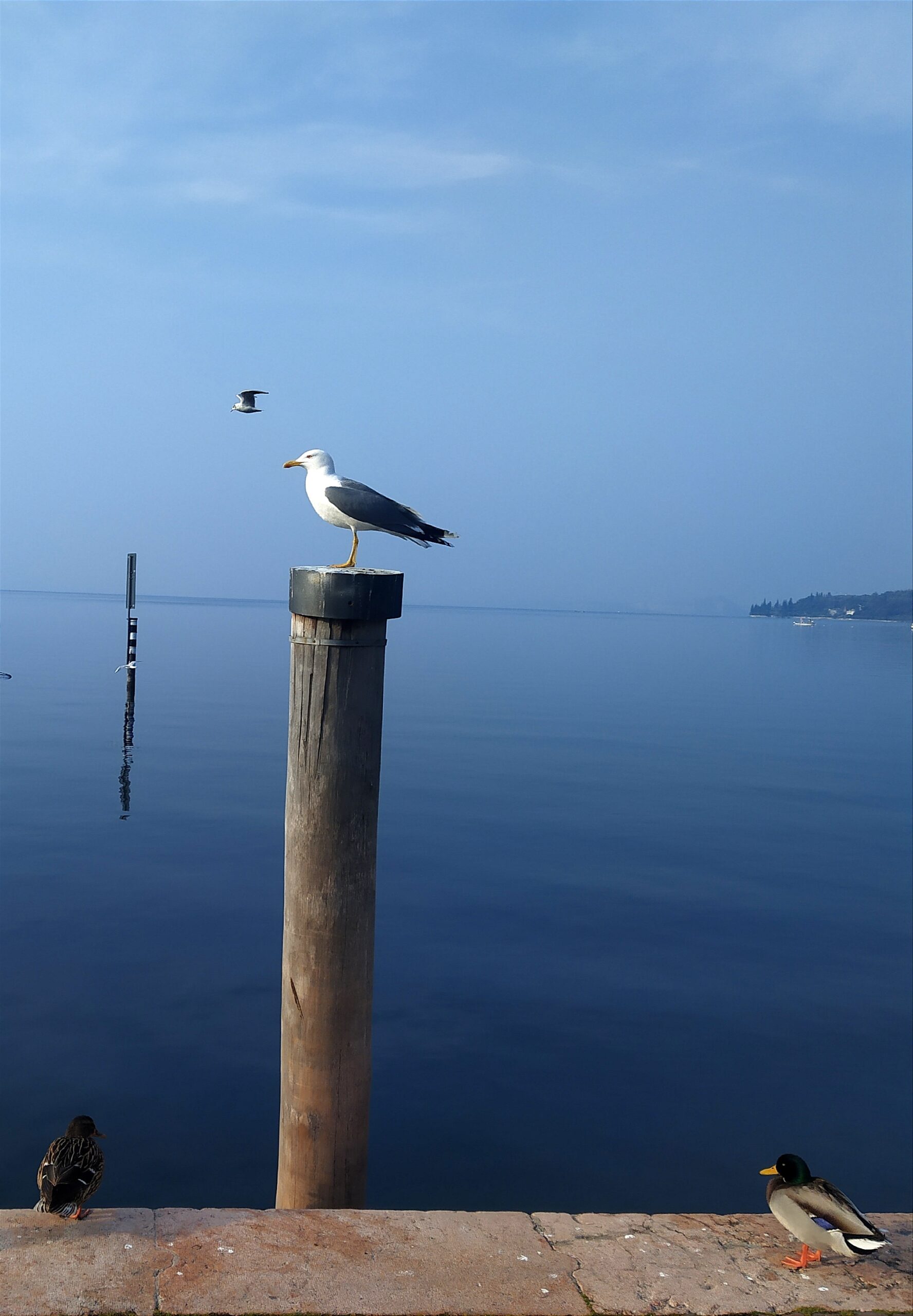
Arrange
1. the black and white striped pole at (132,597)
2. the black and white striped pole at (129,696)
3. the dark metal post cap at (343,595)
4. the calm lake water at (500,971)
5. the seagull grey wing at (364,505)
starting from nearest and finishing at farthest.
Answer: the dark metal post cap at (343,595) → the seagull grey wing at (364,505) → the calm lake water at (500,971) → the black and white striped pole at (129,696) → the black and white striped pole at (132,597)

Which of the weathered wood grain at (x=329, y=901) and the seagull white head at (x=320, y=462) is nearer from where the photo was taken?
the weathered wood grain at (x=329, y=901)

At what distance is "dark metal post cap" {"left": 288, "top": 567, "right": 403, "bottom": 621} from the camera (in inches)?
184

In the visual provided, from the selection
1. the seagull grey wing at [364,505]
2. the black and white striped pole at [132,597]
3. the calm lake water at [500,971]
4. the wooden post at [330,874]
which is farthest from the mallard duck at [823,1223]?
the black and white striped pole at [132,597]

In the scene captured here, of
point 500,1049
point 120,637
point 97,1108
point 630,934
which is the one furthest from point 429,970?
point 120,637

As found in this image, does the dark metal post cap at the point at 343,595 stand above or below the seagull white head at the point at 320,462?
below

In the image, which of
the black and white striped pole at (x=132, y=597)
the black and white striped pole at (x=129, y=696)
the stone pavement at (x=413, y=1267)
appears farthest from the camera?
the black and white striped pole at (x=132, y=597)

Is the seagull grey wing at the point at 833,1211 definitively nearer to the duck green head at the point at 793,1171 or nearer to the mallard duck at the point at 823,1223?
the mallard duck at the point at 823,1223

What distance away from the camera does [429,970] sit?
11.3m

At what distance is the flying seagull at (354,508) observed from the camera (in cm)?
594

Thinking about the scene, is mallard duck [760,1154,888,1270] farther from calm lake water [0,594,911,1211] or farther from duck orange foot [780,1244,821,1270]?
calm lake water [0,594,911,1211]

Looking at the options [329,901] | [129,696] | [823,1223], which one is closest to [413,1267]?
[329,901]

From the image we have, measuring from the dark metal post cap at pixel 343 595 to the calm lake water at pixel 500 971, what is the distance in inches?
194

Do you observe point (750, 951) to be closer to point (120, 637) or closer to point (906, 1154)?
point (906, 1154)

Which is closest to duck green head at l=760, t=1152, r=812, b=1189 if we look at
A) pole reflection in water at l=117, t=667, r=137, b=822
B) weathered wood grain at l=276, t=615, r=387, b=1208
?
weathered wood grain at l=276, t=615, r=387, b=1208
